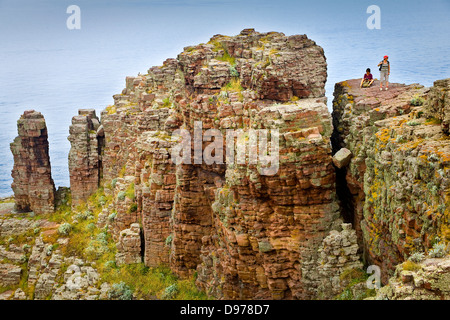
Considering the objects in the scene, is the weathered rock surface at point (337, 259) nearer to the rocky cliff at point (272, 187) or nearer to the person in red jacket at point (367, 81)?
the rocky cliff at point (272, 187)

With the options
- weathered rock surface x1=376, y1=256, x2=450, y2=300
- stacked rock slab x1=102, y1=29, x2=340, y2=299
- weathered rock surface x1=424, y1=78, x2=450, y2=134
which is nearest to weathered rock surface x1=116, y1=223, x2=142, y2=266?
stacked rock slab x1=102, y1=29, x2=340, y2=299

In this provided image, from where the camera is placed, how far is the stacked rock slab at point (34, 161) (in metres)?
68.2

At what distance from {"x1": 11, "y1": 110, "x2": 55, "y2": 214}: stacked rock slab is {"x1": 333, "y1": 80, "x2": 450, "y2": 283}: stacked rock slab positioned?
40914mm

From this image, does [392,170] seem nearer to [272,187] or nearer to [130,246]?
[272,187]

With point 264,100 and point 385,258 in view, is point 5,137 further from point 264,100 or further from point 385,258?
point 385,258

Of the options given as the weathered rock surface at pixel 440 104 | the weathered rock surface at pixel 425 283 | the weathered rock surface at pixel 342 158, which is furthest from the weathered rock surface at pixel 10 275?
the weathered rock surface at pixel 425 283

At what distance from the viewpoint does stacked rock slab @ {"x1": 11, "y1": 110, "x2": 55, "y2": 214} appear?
68.2 metres

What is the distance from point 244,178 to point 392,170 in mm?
8984

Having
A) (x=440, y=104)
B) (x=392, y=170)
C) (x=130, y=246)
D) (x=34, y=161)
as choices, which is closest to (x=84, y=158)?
(x=34, y=161)

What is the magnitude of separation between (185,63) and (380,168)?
19321 millimetres

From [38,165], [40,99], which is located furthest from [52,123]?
[38,165]

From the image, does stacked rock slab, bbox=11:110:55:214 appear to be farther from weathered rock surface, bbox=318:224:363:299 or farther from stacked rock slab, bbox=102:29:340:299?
weathered rock surface, bbox=318:224:363:299

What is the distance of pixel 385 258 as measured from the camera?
2691 centimetres

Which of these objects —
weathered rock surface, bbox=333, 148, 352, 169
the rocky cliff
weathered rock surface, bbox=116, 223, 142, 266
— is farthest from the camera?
weathered rock surface, bbox=116, 223, 142, 266
